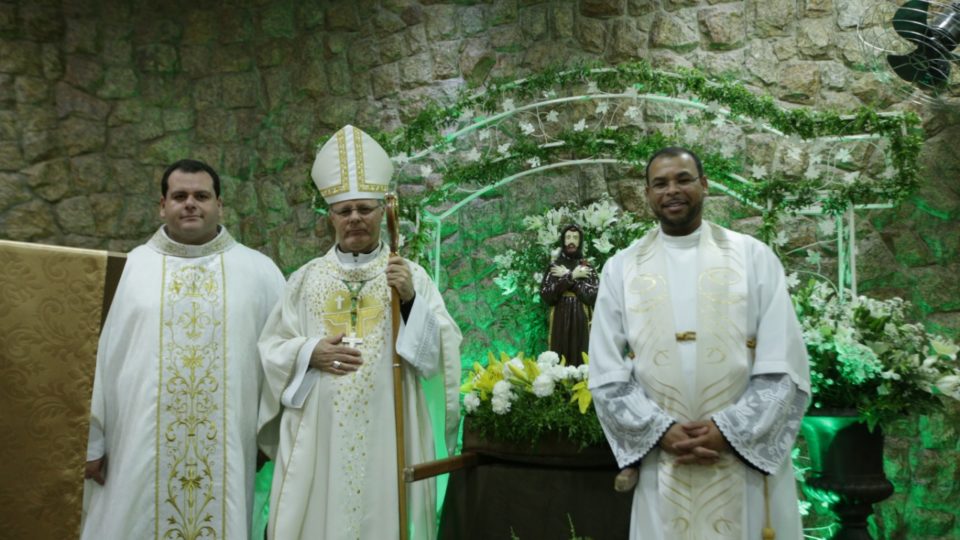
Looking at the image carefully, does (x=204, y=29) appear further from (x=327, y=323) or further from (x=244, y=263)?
(x=327, y=323)

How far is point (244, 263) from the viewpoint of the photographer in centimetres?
426

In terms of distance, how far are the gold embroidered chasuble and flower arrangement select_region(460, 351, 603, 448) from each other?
480 millimetres

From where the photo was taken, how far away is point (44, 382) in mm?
2266

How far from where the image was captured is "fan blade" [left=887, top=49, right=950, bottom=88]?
16.1ft

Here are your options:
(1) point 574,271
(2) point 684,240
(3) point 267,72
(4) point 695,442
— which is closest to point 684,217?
(2) point 684,240

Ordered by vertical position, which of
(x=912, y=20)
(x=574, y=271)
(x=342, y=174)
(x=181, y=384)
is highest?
(x=912, y=20)

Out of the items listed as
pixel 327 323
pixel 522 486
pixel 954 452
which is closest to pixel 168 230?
pixel 327 323

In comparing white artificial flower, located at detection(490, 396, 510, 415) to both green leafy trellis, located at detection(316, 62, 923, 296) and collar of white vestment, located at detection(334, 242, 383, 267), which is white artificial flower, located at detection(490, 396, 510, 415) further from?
green leafy trellis, located at detection(316, 62, 923, 296)

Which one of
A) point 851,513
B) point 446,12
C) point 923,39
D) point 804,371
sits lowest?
point 851,513

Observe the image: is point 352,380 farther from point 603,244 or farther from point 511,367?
point 603,244

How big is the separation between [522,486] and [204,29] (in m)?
4.83

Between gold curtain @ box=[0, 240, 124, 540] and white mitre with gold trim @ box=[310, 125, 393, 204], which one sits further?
white mitre with gold trim @ box=[310, 125, 393, 204]

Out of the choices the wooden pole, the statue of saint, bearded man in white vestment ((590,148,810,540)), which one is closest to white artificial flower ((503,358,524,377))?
the wooden pole

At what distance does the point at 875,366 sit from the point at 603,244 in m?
1.71
